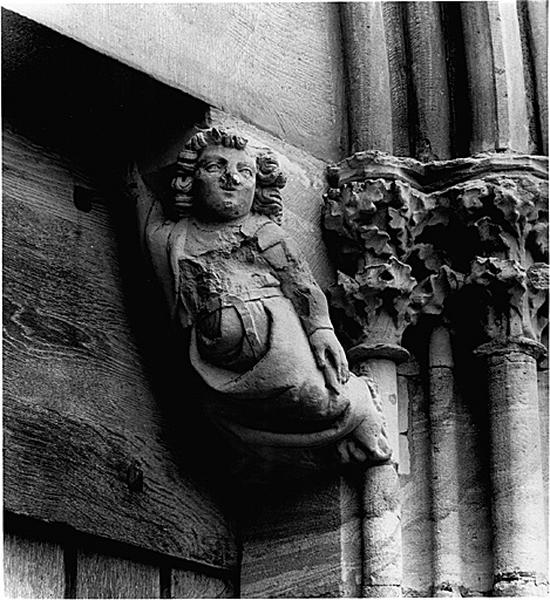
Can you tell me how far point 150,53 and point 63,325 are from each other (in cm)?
56

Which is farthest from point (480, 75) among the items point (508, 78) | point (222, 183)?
point (222, 183)

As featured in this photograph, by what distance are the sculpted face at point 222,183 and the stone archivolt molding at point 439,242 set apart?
38 cm

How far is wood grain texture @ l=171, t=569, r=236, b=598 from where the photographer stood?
4.05m

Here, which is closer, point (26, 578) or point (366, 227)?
point (26, 578)

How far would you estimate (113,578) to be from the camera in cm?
393

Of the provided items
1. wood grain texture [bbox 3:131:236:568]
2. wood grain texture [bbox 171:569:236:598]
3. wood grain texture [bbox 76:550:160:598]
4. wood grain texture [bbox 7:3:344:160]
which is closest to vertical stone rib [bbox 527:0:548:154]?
wood grain texture [bbox 7:3:344:160]

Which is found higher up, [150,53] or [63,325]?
[150,53]

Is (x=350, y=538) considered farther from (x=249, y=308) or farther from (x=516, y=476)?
(x=249, y=308)

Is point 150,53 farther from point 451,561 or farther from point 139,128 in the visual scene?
point 451,561

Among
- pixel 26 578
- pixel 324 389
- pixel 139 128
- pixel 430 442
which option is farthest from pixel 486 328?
pixel 26 578

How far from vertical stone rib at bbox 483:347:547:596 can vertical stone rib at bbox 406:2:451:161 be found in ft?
1.70

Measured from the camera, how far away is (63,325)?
3928 mm

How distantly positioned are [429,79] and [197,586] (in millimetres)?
1266

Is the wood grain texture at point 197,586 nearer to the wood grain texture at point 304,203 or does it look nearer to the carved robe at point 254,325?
the carved robe at point 254,325
